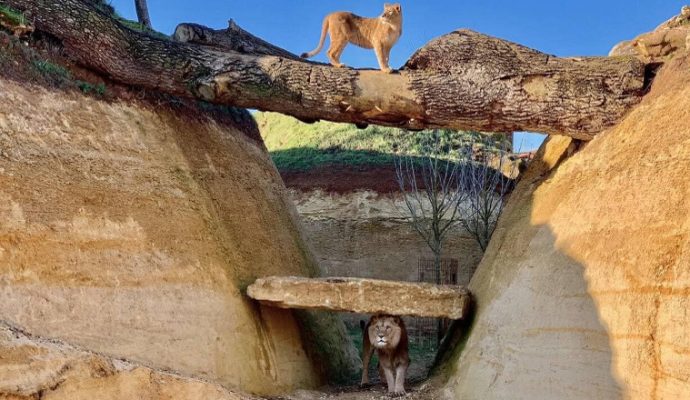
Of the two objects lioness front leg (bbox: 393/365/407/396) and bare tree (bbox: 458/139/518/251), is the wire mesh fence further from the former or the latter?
lioness front leg (bbox: 393/365/407/396)

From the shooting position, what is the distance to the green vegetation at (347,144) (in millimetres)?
22562

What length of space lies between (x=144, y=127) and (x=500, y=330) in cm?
505

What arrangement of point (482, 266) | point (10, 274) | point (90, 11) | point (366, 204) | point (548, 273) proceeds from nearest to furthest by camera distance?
point (10, 274)
point (548, 273)
point (90, 11)
point (482, 266)
point (366, 204)

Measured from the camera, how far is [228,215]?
9469 millimetres

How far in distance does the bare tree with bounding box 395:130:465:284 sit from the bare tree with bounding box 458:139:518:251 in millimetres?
287

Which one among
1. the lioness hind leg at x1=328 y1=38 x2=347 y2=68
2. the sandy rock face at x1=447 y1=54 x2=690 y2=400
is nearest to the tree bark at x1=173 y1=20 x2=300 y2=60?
the lioness hind leg at x1=328 y1=38 x2=347 y2=68

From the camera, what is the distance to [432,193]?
19.2 meters

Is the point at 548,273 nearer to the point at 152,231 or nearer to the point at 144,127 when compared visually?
the point at 152,231

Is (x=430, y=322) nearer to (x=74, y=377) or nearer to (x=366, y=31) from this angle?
(x=366, y=31)

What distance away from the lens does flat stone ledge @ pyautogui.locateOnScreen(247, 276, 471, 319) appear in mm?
8578

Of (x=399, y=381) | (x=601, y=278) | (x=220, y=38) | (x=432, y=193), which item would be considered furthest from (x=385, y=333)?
(x=432, y=193)

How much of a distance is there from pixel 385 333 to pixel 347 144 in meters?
15.4

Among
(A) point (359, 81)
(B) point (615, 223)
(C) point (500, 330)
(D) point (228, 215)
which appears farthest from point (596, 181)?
(D) point (228, 215)

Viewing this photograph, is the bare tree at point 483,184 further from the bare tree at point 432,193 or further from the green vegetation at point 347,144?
the green vegetation at point 347,144
